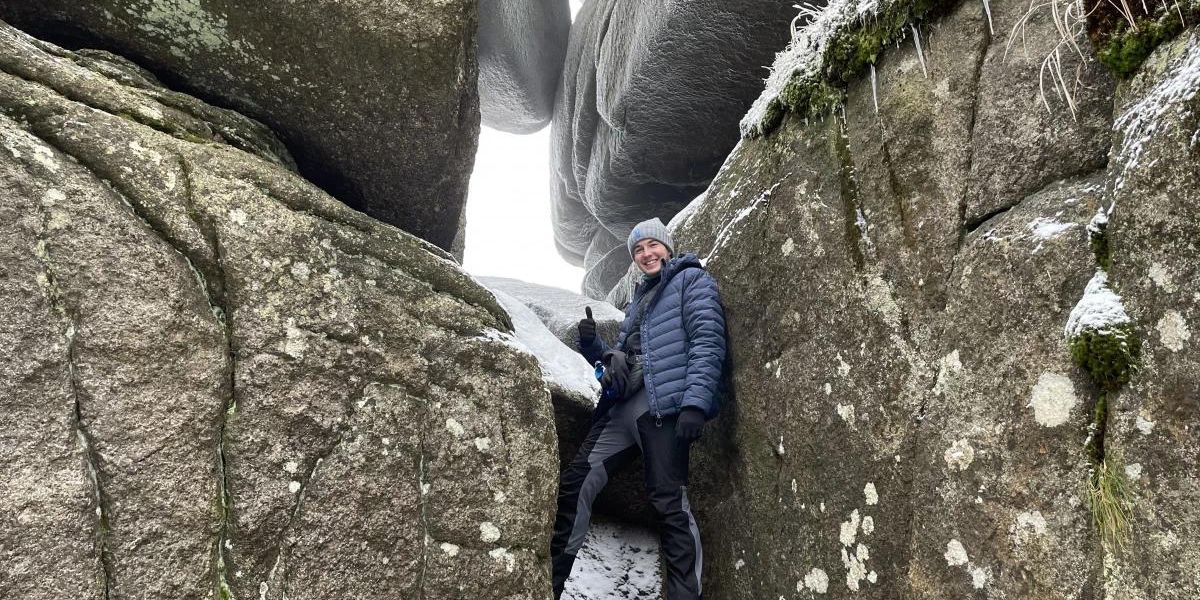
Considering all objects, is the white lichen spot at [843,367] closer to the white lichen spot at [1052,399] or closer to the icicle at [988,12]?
the white lichen spot at [1052,399]

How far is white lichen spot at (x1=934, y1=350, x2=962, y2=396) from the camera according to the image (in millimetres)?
4508

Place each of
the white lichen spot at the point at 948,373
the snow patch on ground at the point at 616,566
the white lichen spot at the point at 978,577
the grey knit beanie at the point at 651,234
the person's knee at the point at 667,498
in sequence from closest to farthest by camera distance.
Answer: the white lichen spot at the point at 978,577 → the white lichen spot at the point at 948,373 → the person's knee at the point at 667,498 → the snow patch on ground at the point at 616,566 → the grey knit beanie at the point at 651,234

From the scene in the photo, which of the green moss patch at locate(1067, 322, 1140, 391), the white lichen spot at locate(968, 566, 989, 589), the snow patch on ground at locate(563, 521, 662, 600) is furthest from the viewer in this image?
the snow patch on ground at locate(563, 521, 662, 600)

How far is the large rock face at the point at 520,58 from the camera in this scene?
15.9m

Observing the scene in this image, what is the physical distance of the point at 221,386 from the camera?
484 centimetres

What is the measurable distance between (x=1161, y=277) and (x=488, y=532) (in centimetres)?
472

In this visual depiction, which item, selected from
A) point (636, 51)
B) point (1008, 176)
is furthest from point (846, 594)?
point (636, 51)

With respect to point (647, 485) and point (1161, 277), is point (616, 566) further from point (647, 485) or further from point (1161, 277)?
point (1161, 277)

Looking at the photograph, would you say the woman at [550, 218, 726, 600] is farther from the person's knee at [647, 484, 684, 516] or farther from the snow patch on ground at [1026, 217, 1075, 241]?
the snow patch on ground at [1026, 217, 1075, 241]

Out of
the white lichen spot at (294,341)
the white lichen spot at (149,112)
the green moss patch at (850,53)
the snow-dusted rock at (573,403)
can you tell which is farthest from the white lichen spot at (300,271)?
the green moss patch at (850,53)

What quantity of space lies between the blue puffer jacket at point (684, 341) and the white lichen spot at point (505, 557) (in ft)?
5.96

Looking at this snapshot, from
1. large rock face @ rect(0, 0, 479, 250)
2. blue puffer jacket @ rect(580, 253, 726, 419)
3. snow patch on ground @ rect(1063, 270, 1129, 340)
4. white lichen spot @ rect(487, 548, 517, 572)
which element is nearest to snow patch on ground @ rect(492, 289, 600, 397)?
blue puffer jacket @ rect(580, 253, 726, 419)

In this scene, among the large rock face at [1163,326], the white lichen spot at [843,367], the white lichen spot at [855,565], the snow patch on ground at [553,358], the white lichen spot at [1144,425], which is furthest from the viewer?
the snow patch on ground at [553,358]

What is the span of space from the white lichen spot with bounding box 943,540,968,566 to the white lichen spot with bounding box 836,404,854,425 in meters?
1.11
